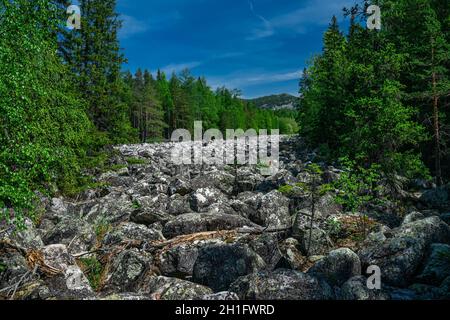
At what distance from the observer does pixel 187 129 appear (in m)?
82.2

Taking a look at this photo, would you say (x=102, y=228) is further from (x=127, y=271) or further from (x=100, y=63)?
(x=100, y=63)

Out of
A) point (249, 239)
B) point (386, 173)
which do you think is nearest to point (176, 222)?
point (249, 239)

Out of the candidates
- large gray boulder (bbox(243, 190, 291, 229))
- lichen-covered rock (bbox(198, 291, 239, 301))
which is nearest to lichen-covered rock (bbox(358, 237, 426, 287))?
→ lichen-covered rock (bbox(198, 291, 239, 301))

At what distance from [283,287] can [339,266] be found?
6.66ft

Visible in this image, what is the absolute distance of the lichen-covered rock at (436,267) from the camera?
6961 mm

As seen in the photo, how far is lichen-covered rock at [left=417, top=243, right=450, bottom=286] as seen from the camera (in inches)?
274

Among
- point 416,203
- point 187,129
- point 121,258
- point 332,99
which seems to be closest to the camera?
point 121,258

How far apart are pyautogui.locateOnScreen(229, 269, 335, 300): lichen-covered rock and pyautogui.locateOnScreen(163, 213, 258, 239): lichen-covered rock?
4106mm

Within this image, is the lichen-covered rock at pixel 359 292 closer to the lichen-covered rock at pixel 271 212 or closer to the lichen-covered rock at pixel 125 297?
the lichen-covered rock at pixel 125 297

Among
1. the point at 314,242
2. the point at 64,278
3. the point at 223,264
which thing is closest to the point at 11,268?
the point at 64,278

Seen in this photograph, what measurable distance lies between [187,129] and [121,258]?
7508cm

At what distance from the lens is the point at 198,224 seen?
10391 mm

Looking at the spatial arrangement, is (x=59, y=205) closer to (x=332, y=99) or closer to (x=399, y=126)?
(x=399, y=126)

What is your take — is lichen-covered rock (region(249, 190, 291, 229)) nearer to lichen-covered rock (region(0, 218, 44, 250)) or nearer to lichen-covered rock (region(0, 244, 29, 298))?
lichen-covered rock (region(0, 218, 44, 250))
